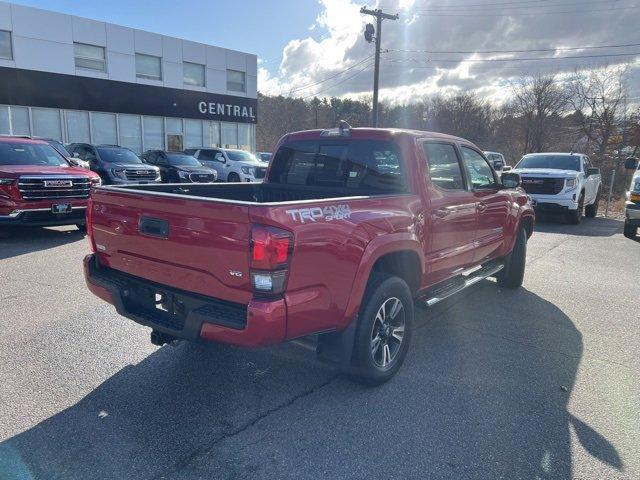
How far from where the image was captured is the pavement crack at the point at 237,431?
2.55 metres

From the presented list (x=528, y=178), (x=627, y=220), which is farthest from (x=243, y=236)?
(x=528, y=178)

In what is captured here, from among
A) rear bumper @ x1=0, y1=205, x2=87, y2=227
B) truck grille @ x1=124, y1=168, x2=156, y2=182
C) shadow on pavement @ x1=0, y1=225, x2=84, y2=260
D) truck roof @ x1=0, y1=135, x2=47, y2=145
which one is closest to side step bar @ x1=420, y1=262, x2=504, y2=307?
shadow on pavement @ x1=0, y1=225, x2=84, y2=260

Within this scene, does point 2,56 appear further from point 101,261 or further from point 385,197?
point 385,197

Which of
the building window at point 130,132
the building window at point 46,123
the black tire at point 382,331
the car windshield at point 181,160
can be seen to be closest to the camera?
the black tire at point 382,331

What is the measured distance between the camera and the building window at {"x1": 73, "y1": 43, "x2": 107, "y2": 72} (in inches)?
886

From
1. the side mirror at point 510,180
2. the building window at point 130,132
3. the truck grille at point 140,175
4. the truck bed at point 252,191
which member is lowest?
→ the truck grille at point 140,175

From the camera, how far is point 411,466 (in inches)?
104

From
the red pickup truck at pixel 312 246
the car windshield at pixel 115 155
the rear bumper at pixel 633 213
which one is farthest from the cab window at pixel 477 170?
the car windshield at pixel 115 155

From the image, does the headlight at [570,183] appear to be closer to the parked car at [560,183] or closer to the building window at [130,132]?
the parked car at [560,183]

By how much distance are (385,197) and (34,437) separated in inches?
109

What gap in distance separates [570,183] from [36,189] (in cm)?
1272

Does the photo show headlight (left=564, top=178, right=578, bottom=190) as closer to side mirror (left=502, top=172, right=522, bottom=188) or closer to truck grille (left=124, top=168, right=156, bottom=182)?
side mirror (left=502, top=172, right=522, bottom=188)

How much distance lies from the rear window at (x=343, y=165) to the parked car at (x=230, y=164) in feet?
48.8

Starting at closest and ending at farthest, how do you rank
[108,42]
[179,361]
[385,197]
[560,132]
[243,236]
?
[243,236]
[385,197]
[179,361]
[108,42]
[560,132]
